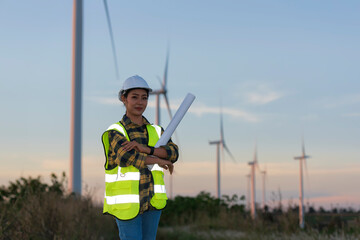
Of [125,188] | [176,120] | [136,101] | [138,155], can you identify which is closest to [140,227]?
[125,188]

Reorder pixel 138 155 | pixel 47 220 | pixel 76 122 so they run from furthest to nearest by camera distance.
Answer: pixel 76 122 < pixel 47 220 < pixel 138 155

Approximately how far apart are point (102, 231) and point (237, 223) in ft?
19.7

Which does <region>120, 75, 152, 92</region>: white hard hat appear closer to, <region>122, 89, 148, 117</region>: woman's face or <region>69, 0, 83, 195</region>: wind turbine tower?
<region>122, 89, 148, 117</region>: woman's face

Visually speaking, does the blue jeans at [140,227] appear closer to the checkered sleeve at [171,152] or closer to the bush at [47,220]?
the checkered sleeve at [171,152]

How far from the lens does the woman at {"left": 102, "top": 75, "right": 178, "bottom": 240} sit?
4598 millimetres

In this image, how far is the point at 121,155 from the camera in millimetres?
4602

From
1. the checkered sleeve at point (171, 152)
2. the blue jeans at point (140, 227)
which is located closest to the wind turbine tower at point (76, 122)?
the blue jeans at point (140, 227)

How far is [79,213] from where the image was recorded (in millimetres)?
13406

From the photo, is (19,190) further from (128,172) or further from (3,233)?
(128,172)

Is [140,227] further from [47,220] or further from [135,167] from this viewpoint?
[47,220]

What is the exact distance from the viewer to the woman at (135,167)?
15.1ft

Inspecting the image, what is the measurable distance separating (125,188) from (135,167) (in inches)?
8.3

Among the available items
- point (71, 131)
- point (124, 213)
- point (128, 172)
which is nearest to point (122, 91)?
point (128, 172)

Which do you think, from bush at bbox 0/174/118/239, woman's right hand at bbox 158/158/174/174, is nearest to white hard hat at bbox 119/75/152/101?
woman's right hand at bbox 158/158/174/174
